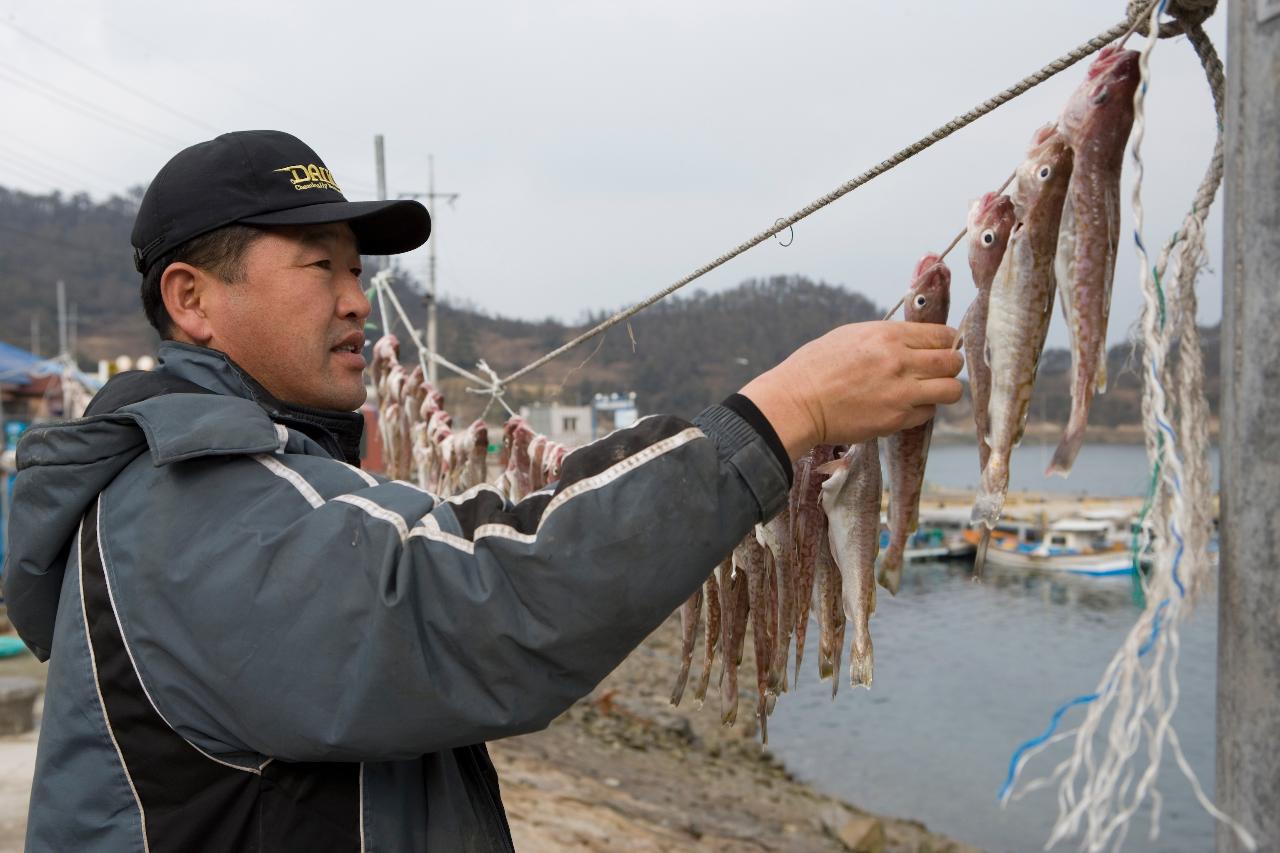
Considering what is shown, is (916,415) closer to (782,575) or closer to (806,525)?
(806,525)

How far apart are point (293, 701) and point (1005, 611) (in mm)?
42216

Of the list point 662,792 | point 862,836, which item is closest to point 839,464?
point 662,792

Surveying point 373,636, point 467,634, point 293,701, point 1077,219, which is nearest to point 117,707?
point 293,701

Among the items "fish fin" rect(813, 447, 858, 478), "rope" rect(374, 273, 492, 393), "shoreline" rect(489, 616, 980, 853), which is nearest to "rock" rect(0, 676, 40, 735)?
"shoreline" rect(489, 616, 980, 853)

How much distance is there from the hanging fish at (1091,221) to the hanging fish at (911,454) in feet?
1.14

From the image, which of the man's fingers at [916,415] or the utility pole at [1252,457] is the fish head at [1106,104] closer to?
the utility pole at [1252,457]

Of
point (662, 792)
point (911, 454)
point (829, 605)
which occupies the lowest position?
point (662, 792)

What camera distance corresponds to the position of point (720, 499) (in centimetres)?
156

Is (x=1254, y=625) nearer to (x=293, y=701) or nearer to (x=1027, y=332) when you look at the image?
(x=1027, y=332)

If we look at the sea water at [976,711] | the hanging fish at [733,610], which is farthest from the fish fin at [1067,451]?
the sea water at [976,711]

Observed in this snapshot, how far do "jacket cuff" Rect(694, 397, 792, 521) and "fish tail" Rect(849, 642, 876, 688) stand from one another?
2.91 feet

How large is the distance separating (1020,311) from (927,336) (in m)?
0.25

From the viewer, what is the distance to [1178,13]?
1.62 meters

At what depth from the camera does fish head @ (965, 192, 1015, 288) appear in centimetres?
198
